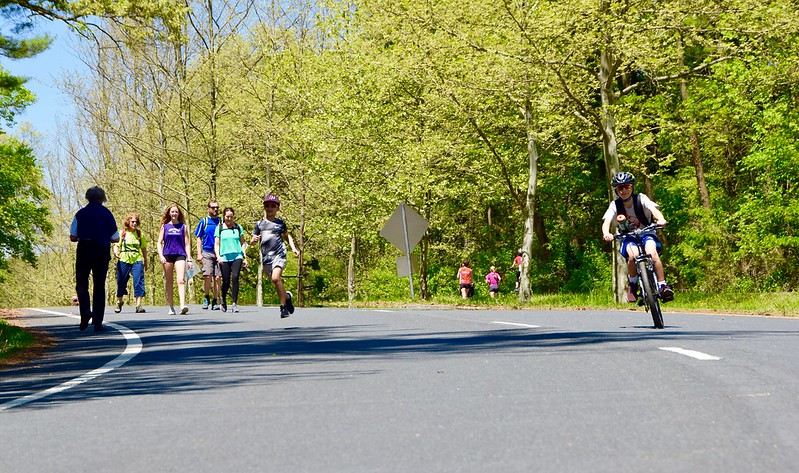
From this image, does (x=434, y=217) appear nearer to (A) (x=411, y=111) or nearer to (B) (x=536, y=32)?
(A) (x=411, y=111)

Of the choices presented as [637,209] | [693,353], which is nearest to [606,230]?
[637,209]

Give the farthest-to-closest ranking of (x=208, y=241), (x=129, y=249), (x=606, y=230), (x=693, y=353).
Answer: (x=208, y=241), (x=129, y=249), (x=606, y=230), (x=693, y=353)

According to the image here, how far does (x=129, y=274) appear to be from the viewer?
923 inches

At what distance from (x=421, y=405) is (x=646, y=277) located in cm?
696

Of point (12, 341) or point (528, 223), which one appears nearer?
point (12, 341)

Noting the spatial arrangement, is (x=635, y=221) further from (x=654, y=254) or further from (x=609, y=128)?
(x=609, y=128)

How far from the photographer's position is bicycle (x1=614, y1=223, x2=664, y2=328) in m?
13.3

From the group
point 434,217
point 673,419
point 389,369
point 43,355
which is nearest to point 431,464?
point 673,419

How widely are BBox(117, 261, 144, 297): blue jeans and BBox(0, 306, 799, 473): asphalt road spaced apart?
34.2 ft

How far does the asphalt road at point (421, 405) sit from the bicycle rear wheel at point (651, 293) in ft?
1.91

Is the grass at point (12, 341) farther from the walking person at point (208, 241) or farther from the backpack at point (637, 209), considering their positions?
the backpack at point (637, 209)

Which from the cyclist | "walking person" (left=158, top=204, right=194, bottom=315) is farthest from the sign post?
the cyclist

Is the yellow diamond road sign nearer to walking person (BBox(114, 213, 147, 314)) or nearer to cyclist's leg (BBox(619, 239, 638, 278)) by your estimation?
walking person (BBox(114, 213, 147, 314))

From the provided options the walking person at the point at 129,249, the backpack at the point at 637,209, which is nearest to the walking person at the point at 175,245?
the walking person at the point at 129,249
